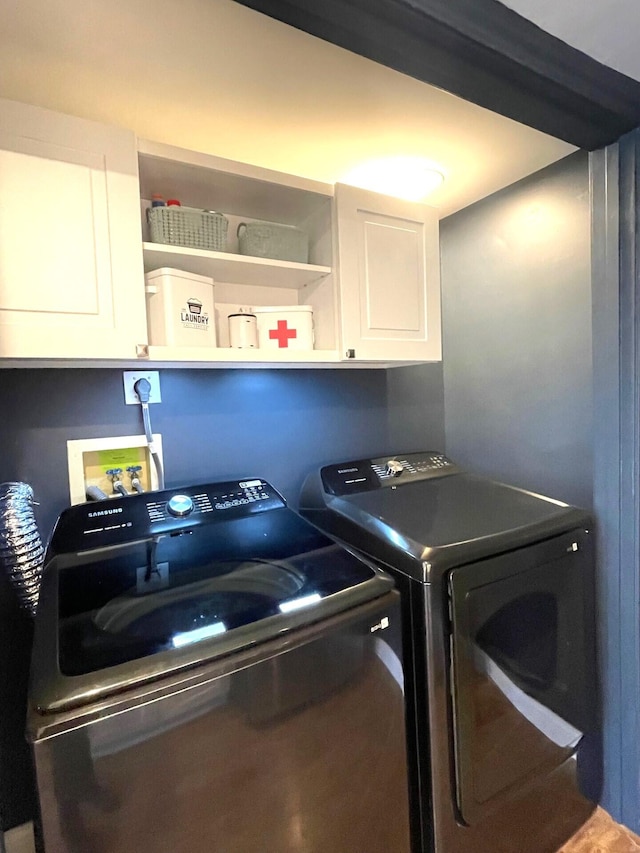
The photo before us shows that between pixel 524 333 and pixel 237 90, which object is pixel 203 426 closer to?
pixel 237 90

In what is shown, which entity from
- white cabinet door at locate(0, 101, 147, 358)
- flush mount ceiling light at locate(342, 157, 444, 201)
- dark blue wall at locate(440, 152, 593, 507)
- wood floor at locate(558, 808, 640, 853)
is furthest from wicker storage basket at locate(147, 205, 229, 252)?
wood floor at locate(558, 808, 640, 853)

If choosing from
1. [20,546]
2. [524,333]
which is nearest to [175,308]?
[20,546]

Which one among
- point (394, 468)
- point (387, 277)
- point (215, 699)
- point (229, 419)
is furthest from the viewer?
point (394, 468)

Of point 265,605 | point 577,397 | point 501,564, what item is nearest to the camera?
point 265,605

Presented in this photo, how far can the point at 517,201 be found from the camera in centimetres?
177

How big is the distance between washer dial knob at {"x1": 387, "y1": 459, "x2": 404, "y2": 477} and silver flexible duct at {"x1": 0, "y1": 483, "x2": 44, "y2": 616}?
1.12m

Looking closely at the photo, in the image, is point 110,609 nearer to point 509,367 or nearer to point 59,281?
point 59,281

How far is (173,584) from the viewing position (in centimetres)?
108

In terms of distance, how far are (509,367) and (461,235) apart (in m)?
0.62

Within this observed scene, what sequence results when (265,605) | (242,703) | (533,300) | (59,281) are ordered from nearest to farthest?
1. (242,703)
2. (265,605)
3. (59,281)
4. (533,300)

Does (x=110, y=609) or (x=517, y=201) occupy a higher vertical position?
(x=517, y=201)

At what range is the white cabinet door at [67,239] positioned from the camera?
1.02 metres

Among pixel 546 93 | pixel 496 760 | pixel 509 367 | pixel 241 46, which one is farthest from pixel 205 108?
pixel 496 760

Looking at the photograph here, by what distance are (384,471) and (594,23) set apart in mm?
1314
